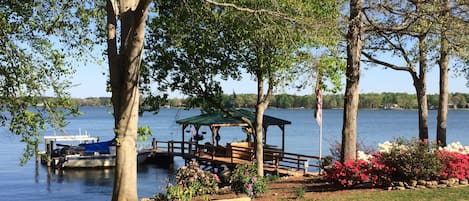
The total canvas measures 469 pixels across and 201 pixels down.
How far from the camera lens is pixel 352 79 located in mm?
14281

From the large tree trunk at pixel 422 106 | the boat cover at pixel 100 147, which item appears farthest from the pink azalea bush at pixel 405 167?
the boat cover at pixel 100 147

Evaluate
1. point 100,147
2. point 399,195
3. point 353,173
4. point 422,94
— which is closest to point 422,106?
point 422,94

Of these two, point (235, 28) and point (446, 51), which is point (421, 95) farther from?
point (235, 28)

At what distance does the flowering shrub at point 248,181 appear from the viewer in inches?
464

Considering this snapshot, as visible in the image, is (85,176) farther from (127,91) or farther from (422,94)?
(127,91)

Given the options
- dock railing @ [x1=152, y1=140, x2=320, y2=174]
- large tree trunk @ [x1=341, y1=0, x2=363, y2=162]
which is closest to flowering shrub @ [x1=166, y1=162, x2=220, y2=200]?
large tree trunk @ [x1=341, y1=0, x2=363, y2=162]

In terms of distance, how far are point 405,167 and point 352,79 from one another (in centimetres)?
322

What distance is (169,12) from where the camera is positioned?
1500cm

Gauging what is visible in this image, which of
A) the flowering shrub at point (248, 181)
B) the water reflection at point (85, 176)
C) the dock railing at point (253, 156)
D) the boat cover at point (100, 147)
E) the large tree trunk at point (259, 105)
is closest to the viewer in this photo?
the flowering shrub at point (248, 181)

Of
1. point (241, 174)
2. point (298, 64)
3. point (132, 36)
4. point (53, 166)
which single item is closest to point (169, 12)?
point (298, 64)

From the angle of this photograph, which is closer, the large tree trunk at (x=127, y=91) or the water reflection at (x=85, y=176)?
the large tree trunk at (x=127, y=91)

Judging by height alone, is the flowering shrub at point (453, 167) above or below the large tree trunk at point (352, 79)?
below

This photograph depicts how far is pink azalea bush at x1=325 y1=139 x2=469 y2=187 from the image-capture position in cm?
1181

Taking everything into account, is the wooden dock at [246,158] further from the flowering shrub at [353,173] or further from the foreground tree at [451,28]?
the flowering shrub at [353,173]
